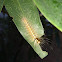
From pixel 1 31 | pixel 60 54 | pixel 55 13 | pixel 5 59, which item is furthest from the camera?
pixel 60 54

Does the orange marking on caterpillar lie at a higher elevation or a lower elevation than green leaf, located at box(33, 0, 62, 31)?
lower

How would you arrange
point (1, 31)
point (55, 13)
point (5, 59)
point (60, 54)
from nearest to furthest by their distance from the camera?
point (55, 13) < point (1, 31) < point (5, 59) < point (60, 54)

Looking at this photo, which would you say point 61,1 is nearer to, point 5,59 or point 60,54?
point 5,59

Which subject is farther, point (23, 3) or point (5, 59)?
point (5, 59)

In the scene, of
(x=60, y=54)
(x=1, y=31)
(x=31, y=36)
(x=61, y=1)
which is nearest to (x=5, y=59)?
(x=1, y=31)
